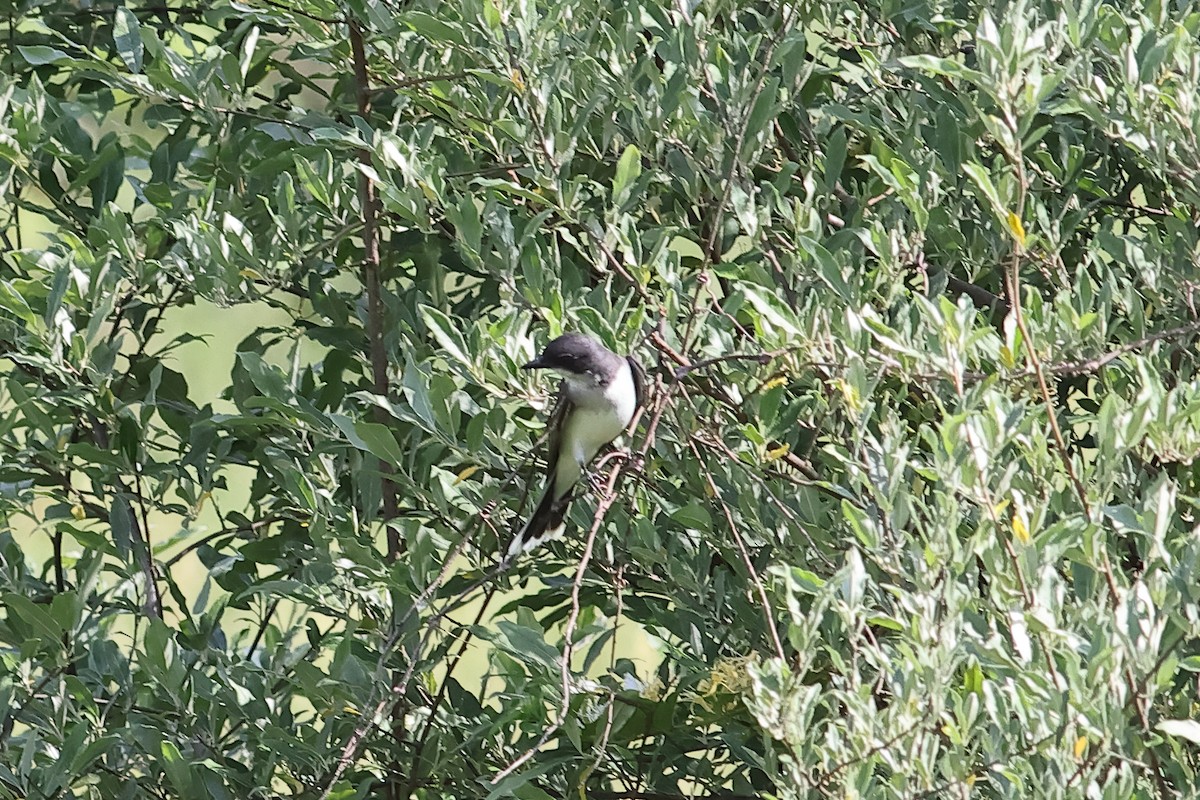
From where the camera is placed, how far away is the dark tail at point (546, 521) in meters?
2.92

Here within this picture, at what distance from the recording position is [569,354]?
9.38 ft

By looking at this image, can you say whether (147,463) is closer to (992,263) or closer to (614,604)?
(614,604)

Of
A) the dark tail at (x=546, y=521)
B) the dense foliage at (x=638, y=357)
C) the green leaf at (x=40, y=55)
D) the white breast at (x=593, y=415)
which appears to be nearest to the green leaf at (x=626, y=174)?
the dense foliage at (x=638, y=357)

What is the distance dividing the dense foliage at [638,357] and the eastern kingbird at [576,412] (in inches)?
2.2

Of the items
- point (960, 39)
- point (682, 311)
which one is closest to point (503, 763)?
point (682, 311)

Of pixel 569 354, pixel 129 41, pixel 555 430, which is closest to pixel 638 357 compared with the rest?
pixel 569 354

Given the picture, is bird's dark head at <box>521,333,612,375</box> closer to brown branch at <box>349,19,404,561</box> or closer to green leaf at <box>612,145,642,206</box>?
green leaf at <box>612,145,642,206</box>

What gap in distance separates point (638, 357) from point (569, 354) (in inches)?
5.7

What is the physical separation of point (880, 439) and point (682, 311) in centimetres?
44

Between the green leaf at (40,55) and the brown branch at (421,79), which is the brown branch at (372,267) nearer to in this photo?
the brown branch at (421,79)

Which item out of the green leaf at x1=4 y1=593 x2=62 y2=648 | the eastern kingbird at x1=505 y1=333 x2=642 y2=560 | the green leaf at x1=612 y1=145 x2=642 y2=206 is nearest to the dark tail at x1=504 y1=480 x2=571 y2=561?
the eastern kingbird at x1=505 y1=333 x2=642 y2=560

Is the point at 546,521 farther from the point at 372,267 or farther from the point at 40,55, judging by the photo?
the point at 40,55

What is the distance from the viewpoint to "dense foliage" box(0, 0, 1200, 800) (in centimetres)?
226

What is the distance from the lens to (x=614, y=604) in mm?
3121
